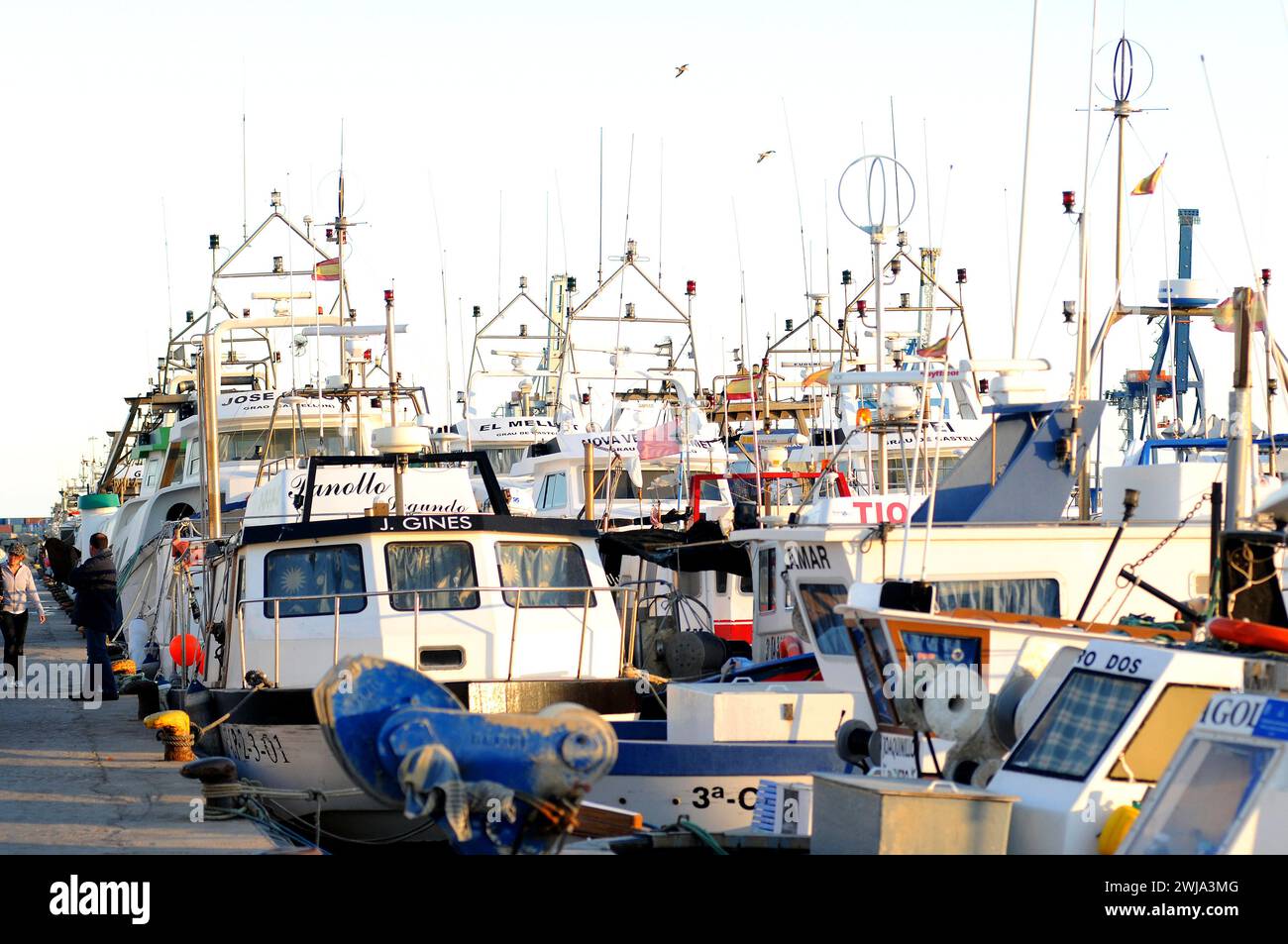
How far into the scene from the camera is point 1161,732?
21.2ft

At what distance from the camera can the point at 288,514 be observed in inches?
557

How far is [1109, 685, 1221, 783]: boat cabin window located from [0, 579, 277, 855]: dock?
173 inches

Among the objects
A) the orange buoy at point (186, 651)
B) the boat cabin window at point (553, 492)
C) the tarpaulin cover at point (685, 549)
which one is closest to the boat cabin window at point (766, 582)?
the tarpaulin cover at point (685, 549)

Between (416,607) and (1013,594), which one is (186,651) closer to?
(416,607)

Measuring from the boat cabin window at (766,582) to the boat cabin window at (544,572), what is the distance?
71.8 inches

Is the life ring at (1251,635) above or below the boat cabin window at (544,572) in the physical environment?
above

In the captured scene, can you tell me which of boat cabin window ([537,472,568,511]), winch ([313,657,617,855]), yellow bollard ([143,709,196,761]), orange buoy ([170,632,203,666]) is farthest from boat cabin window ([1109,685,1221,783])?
boat cabin window ([537,472,568,511])

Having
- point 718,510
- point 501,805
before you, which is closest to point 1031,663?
point 501,805

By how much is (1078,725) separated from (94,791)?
657 cm

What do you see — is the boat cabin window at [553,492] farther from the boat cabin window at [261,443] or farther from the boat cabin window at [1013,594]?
the boat cabin window at [1013,594]

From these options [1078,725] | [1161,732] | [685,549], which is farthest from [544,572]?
[1161,732]

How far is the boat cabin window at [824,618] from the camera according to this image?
10562 mm
